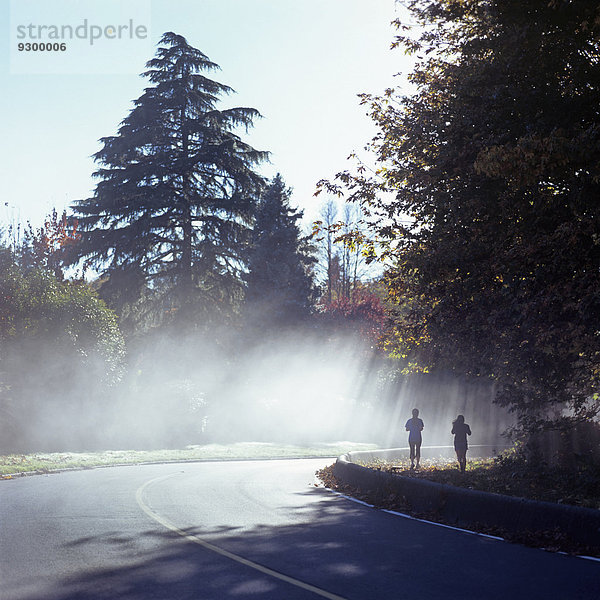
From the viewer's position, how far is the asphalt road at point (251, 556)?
7176 mm

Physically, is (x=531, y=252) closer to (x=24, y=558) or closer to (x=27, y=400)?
(x=24, y=558)

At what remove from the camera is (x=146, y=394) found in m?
38.7

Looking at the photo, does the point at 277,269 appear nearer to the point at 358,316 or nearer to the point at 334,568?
the point at 358,316

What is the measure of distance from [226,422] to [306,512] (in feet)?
107

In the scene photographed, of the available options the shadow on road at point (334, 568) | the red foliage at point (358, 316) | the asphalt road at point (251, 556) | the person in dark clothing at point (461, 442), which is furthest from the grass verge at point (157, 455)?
the shadow on road at point (334, 568)

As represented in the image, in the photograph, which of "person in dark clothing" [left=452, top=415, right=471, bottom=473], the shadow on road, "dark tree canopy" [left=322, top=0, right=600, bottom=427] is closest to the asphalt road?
the shadow on road

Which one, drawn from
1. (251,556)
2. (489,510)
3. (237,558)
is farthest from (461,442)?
(237,558)

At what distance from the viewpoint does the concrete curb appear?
9898 millimetres

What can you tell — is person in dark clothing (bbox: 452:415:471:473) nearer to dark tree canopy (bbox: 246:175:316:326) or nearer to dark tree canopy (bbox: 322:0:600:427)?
dark tree canopy (bbox: 322:0:600:427)

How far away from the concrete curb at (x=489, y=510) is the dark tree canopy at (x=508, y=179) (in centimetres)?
334

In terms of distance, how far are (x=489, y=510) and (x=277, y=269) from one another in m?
37.2

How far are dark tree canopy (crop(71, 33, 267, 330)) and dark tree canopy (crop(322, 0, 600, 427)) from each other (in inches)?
1092

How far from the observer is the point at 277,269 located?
48.4m

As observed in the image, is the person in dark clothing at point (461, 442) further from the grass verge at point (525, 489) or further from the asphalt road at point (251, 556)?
the asphalt road at point (251, 556)
